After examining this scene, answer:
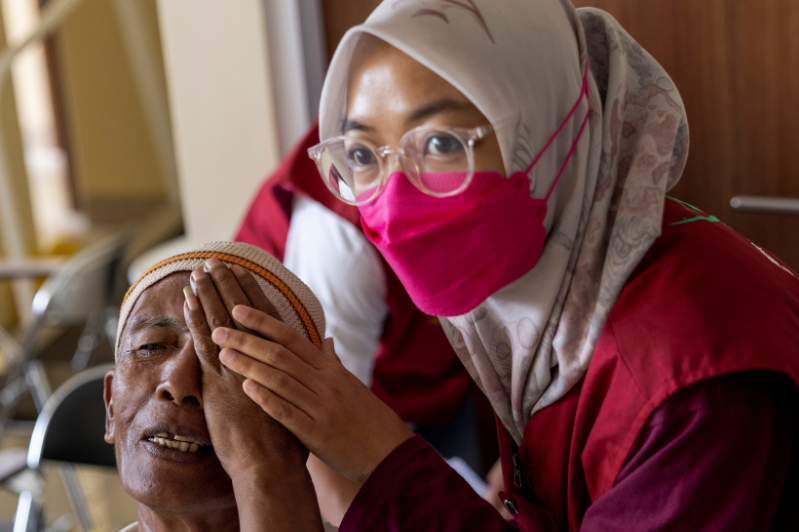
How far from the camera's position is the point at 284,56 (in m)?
2.41

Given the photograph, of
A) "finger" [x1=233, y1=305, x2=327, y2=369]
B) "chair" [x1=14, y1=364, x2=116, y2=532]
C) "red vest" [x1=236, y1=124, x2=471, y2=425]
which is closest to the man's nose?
"finger" [x1=233, y1=305, x2=327, y2=369]

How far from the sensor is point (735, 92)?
1601mm

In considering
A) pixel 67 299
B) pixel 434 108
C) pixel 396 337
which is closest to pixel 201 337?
pixel 434 108

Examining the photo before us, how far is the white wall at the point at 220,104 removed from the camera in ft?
7.95

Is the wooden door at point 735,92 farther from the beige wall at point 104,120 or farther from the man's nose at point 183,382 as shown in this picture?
the beige wall at point 104,120

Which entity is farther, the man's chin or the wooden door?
the wooden door

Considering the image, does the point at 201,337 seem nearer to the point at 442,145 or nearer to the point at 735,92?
the point at 442,145

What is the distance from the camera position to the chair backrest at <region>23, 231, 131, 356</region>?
10.6 ft

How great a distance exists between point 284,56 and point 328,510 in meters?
1.56

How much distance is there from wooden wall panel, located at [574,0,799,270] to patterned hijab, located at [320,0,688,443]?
57 cm

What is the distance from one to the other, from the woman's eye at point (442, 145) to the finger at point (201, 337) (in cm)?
38

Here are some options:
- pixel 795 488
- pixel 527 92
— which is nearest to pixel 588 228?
pixel 527 92

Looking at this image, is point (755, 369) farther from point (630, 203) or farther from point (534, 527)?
point (534, 527)

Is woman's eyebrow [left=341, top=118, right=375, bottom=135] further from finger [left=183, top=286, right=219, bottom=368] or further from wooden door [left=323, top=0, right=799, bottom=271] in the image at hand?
wooden door [left=323, top=0, right=799, bottom=271]
